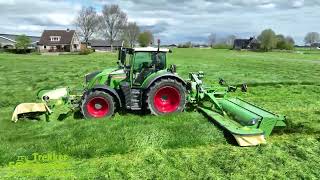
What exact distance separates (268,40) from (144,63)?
273 feet

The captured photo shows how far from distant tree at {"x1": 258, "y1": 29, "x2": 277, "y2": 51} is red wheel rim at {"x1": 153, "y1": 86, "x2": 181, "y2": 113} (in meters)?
82.7

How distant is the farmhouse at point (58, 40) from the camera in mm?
84531

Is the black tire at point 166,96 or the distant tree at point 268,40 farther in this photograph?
the distant tree at point 268,40

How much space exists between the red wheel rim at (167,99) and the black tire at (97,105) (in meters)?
1.20

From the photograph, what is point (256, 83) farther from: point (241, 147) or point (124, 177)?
point (124, 177)

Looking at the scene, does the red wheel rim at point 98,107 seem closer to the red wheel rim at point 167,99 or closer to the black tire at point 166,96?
the black tire at point 166,96

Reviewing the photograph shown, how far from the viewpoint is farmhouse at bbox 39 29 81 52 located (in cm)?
8453

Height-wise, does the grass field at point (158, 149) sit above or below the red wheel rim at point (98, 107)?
below

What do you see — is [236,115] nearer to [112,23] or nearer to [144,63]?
[144,63]

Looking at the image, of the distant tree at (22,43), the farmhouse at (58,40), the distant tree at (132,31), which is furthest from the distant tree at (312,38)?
the distant tree at (22,43)

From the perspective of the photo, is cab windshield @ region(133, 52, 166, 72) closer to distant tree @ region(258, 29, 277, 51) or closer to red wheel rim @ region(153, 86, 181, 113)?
red wheel rim @ region(153, 86, 181, 113)

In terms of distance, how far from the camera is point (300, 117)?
1026 centimetres

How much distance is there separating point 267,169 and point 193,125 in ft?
8.64

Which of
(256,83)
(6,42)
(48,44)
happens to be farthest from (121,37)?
(256,83)
